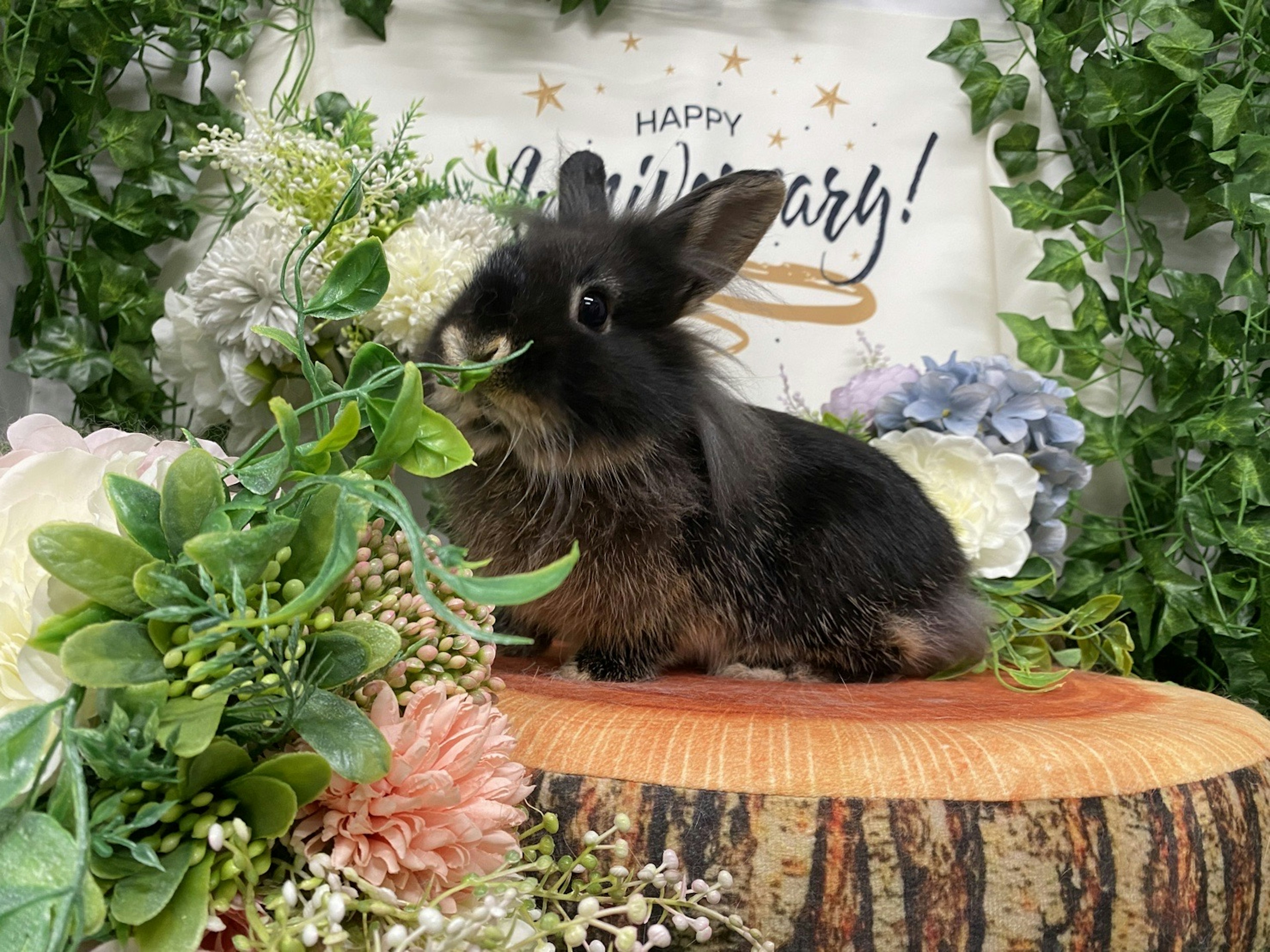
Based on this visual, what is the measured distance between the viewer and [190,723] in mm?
418

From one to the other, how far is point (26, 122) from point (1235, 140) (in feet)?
5.61

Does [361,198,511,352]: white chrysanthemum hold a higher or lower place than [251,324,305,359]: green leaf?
higher

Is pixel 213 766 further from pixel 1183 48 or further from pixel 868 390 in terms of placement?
pixel 1183 48

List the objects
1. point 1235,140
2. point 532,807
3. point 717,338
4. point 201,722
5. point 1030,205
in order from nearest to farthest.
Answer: point 201,722
point 532,807
point 717,338
point 1235,140
point 1030,205

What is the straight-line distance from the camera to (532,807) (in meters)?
0.63

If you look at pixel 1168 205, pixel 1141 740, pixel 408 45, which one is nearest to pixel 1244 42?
pixel 1168 205

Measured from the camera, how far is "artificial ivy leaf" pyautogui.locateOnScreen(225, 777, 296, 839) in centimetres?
45

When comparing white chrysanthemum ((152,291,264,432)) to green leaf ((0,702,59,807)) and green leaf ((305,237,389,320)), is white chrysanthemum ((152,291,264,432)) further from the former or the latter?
green leaf ((0,702,59,807))

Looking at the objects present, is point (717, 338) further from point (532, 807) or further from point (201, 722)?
point (201, 722)

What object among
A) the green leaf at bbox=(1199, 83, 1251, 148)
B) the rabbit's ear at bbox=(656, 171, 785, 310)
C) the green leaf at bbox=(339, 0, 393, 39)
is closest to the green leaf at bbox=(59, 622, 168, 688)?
the rabbit's ear at bbox=(656, 171, 785, 310)

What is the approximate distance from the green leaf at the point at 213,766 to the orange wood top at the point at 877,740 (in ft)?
0.79

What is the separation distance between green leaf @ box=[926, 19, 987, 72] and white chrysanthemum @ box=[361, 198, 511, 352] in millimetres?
802

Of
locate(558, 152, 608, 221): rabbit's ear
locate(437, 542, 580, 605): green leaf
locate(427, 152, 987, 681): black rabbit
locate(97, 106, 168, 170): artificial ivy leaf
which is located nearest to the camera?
locate(437, 542, 580, 605): green leaf

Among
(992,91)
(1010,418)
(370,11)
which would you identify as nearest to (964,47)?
(992,91)
